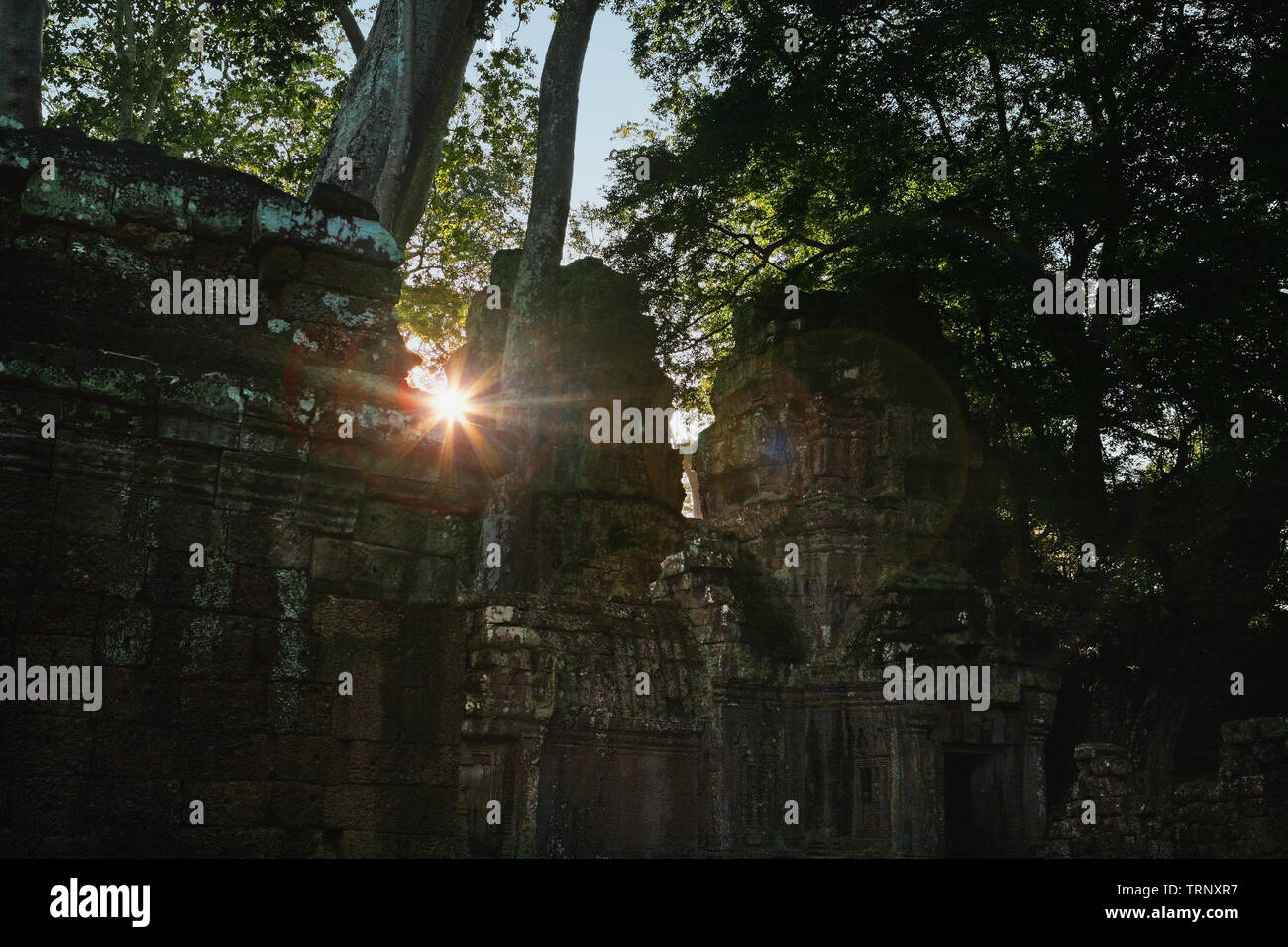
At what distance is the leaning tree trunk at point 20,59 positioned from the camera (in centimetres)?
1134

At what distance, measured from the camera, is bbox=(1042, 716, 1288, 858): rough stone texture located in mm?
10961

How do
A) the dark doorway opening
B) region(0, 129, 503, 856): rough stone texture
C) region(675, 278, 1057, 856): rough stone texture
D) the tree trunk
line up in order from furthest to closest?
the tree trunk < the dark doorway opening < region(675, 278, 1057, 856): rough stone texture < region(0, 129, 503, 856): rough stone texture

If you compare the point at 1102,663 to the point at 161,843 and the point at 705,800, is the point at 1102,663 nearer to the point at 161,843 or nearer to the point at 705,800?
the point at 705,800

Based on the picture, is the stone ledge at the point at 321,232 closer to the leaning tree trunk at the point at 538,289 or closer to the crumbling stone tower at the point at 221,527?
the crumbling stone tower at the point at 221,527

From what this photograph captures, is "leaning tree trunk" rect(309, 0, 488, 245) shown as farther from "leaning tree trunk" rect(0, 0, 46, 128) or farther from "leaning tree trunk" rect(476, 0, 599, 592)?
"leaning tree trunk" rect(476, 0, 599, 592)

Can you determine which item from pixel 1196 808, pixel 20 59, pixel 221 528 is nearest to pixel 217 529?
pixel 221 528

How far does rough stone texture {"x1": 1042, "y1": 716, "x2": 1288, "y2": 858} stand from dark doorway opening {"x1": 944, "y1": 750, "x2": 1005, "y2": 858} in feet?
2.17

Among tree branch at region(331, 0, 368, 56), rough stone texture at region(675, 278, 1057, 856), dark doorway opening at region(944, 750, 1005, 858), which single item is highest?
tree branch at region(331, 0, 368, 56)

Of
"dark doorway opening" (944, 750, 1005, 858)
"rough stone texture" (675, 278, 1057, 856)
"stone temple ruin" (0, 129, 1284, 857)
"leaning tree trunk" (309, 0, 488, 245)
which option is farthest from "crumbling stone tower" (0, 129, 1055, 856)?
"dark doorway opening" (944, 750, 1005, 858)

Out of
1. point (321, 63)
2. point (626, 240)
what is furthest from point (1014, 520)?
point (321, 63)

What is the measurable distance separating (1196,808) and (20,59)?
13.5 metres

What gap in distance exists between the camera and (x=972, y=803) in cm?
1352

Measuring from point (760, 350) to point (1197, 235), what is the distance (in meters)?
5.48

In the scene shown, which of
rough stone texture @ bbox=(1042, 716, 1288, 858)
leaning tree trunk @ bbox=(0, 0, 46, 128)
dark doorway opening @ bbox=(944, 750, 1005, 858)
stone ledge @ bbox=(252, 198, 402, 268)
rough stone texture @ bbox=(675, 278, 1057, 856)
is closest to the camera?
stone ledge @ bbox=(252, 198, 402, 268)
